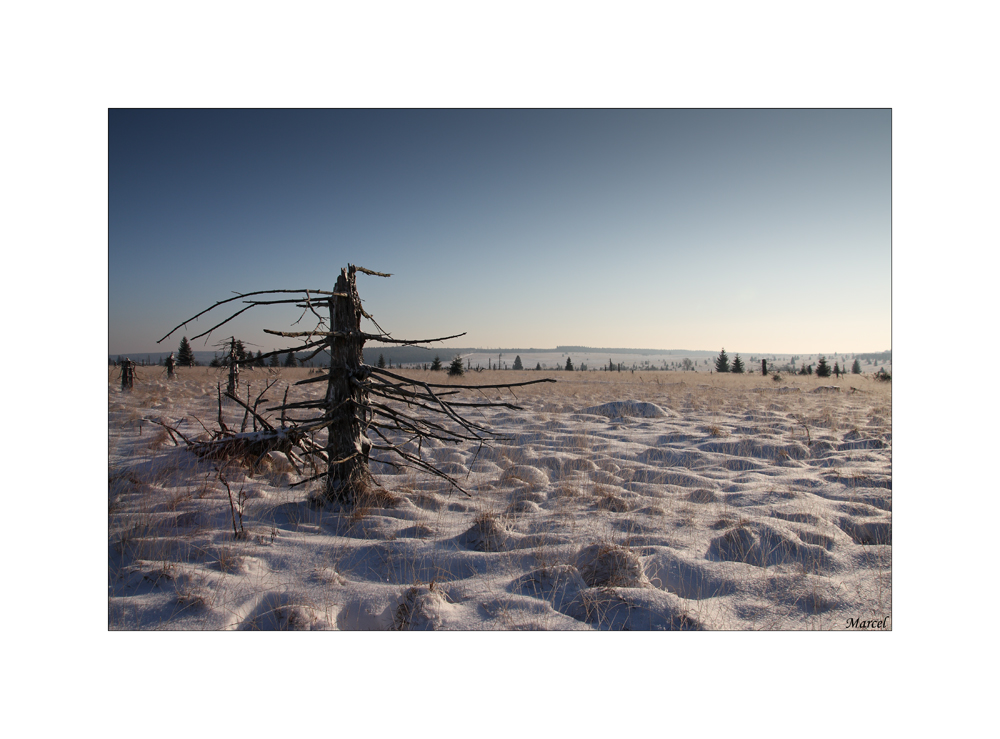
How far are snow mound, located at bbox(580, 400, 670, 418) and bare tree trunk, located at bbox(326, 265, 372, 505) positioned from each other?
6.70 m

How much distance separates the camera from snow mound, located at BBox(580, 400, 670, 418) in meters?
9.73

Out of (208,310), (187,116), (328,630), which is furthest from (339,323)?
(328,630)

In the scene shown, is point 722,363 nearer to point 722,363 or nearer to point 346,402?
point 722,363

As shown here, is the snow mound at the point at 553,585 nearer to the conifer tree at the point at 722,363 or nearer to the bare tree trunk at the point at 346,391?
the bare tree trunk at the point at 346,391

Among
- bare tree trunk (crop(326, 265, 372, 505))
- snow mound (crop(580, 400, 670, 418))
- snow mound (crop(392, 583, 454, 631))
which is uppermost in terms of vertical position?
bare tree trunk (crop(326, 265, 372, 505))

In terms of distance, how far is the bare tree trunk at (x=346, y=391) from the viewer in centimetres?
382

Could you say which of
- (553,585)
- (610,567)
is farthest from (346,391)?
(610,567)

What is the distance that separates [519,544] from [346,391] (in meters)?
1.91

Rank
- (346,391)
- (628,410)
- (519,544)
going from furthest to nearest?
(628,410) < (346,391) < (519,544)

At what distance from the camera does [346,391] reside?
3.86 meters

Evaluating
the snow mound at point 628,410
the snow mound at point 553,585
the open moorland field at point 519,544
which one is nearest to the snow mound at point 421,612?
the open moorland field at point 519,544

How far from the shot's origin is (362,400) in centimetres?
394

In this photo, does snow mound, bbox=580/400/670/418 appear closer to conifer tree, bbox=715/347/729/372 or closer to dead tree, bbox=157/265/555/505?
dead tree, bbox=157/265/555/505

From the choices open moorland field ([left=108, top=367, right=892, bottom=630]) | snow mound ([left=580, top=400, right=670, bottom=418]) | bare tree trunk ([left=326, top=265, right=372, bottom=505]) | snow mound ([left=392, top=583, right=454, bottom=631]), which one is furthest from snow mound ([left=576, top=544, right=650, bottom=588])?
snow mound ([left=580, top=400, right=670, bottom=418])
